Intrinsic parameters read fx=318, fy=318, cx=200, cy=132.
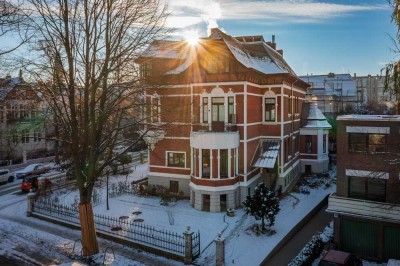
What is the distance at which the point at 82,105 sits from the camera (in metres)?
14.2

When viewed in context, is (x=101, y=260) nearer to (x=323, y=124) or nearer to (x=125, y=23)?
(x=125, y=23)

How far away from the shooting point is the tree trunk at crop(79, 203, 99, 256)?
14.2 meters

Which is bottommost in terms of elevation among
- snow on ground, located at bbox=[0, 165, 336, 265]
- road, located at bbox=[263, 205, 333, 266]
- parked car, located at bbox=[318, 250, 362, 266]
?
road, located at bbox=[263, 205, 333, 266]

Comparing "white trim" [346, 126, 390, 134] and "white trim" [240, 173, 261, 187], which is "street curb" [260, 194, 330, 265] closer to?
"white trim" [240, 173, 261, 187]

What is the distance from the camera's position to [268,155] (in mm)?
23484

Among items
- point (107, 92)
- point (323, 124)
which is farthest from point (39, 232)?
point (323, 124)

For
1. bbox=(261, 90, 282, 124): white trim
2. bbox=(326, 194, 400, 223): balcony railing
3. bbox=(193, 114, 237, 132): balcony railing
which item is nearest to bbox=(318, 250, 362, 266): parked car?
bbox=(326, 194, 400, 223): balcony railing

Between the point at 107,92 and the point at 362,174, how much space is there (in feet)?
43.8

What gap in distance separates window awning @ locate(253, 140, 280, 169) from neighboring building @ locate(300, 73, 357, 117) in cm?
3917

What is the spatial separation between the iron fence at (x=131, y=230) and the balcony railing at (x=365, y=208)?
750cm

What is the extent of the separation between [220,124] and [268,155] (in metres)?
4.81

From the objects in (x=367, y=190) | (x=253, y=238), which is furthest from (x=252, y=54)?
(x=253, y=238)

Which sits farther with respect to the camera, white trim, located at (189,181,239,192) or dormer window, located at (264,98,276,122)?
dormer window, located at (264,98,276,122)

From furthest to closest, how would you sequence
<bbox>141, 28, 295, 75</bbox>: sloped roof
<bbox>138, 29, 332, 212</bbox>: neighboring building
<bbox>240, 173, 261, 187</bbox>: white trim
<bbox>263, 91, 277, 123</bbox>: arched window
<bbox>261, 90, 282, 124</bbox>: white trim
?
1. <bbox>263, 91, 277, 123</bbox>: arched window
2. <bbox>261, 90, 282, 124</bbox>: white trim
3. <bbox>141, 28, 295, 75</bbox>: sloped roof
4. <bbox>240, 173, 261, 187</bbox>: white trim
5. <bbox>138, 29, 332, 212</bbox>: neighboring building
